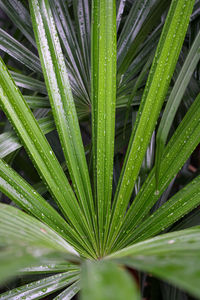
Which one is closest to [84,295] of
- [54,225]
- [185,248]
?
[185,248]

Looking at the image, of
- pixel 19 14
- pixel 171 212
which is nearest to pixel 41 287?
pixel 171 212

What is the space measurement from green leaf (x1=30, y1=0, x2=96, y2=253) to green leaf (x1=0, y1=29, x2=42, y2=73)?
164 millimetres

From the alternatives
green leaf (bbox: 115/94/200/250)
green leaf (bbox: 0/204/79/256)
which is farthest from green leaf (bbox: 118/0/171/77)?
green leaf (bbox: 0/204/79/256)

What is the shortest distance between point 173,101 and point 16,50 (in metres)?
0.51

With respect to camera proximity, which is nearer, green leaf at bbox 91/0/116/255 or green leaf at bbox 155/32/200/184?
green leaf at bbox 155/32/200/184

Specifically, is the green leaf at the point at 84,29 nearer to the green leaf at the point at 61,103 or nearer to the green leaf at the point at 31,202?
the green leaf at the point at 61,103

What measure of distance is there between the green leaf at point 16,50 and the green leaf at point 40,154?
210 mm

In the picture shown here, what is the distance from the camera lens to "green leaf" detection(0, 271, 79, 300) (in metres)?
0.59

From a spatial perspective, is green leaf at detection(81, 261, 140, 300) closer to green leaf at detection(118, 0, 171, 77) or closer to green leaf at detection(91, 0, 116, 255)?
green leaf at detection(91, 0, 116, 255)

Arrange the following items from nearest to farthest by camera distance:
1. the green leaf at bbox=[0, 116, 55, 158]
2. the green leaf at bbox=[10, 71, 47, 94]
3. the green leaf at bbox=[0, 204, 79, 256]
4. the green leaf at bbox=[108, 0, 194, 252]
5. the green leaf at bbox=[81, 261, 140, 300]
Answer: the green leaf at bbox=[81, 261, 140, 300] < the green leaf at bbox=[0, 204, 79, 256] < the green leaf at bbox=[108, 0, 194, 252] < the green leaf at bbox=[0, 116, 55, 158] < the green leaf at bbox=[10, 71, 47, 94]

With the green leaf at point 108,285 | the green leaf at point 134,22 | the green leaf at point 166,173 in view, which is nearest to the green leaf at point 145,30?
the green leaf at point 134,22

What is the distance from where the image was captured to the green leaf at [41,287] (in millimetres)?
594

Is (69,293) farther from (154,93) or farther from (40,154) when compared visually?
(154,93)

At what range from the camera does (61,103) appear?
2.18 feet
